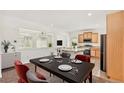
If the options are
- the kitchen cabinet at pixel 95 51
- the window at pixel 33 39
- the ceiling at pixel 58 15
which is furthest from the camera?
the kitchen cabinet at pixel 95 51

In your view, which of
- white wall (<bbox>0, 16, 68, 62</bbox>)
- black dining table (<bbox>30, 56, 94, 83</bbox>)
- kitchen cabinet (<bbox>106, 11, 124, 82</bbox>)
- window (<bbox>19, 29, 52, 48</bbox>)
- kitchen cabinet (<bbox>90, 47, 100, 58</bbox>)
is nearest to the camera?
black dining table (<bbox>30, 56, 94, 83</bbox>)

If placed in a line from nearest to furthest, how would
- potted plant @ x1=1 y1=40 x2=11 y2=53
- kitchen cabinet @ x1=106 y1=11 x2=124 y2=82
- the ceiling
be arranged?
kitchen cabinet @ x1=106 y1=11 x2=124 y2=82 → the ceiling → potted plant @ x1=1 y1=40 x2=11 y2=53

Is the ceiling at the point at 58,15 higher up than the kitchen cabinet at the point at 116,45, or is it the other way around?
the ceiling at the point at 58,15

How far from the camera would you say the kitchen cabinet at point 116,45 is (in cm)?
272

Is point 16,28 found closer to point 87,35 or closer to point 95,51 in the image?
point 87,35

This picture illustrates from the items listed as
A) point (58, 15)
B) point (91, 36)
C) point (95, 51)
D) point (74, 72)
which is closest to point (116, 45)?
point (74, 72)

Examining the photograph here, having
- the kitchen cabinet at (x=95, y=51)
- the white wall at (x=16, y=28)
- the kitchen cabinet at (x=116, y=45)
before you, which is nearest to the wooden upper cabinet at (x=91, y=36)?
the kitchen cabinet at (x=95, y=51)

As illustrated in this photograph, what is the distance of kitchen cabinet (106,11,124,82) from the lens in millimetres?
2721

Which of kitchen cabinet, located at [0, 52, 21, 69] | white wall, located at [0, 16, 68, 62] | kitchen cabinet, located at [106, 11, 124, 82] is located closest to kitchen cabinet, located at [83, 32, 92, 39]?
white wall, located at [0, 16, 68, 62]

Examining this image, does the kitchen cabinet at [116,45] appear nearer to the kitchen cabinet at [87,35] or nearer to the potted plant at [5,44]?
the potted plant at [5,44]

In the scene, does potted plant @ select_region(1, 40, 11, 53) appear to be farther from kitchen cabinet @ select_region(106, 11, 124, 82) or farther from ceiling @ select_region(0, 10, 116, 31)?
kitchen cabinet @ select_region(106, 11, 124, 82)
